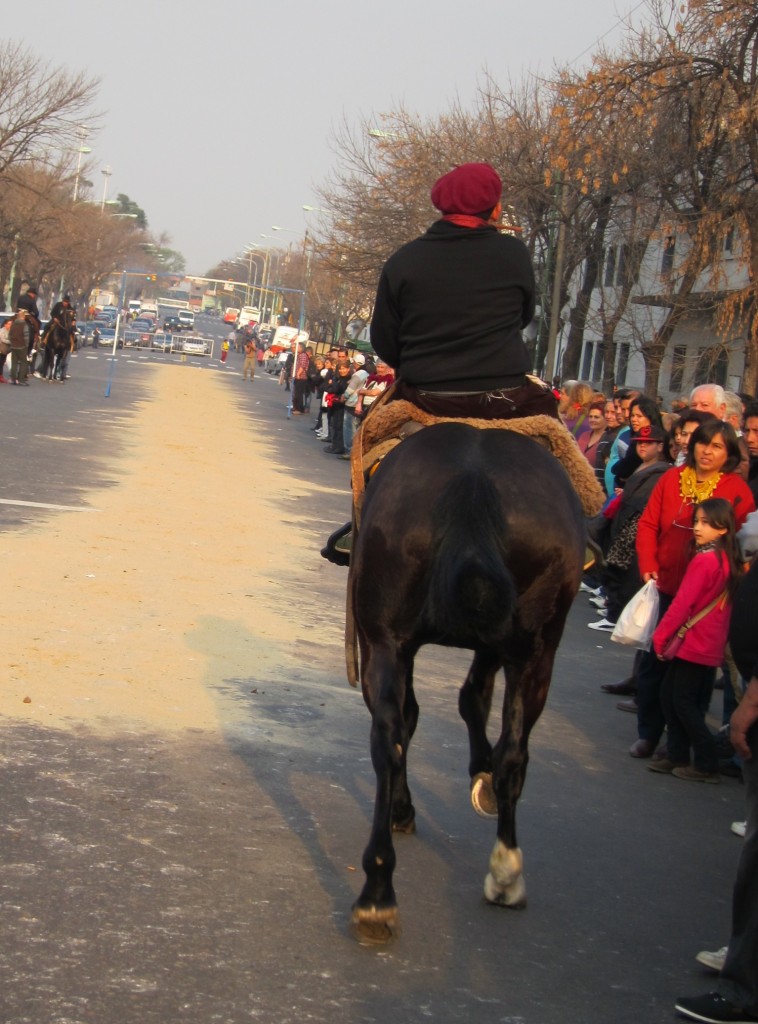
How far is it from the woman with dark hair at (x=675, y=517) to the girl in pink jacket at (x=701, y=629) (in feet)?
1.23

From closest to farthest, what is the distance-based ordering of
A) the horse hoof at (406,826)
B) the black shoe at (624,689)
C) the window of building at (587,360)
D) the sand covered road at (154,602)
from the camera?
1. the horse hoof at (406,826)
2. the sand covered road at (154,602)
3. the black shoe at (624,689)
4. the window of building at (587,360)

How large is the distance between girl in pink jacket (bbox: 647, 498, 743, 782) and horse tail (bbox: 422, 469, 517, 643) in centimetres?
302

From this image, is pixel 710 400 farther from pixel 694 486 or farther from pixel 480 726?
pixel 480 726

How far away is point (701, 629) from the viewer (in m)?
7.79

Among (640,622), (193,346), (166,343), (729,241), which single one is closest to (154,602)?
(640,622)

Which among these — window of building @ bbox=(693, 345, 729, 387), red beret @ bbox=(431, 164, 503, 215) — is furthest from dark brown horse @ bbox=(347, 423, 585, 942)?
window of building @ bbox=(693, 345, 729, 387)

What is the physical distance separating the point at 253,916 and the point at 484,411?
6.73 feet

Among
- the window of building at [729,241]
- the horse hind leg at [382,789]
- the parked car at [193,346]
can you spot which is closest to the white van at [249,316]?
the parked car at [193,346]

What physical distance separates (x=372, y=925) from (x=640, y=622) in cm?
398

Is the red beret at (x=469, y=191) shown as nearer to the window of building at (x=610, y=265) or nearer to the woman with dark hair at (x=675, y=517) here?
the woman with dark hair at (x=675, y=517)

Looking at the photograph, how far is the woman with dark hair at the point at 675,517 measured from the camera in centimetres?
820

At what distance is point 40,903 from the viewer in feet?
15.2

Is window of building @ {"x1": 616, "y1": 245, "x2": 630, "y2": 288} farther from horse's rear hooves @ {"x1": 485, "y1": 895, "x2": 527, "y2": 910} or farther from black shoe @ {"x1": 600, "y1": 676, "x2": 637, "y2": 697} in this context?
horse's rear hooves @ {"x1": 485, "y1": 895, "x2": 527, "y2": 910}

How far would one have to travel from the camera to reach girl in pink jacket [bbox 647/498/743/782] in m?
7.72
